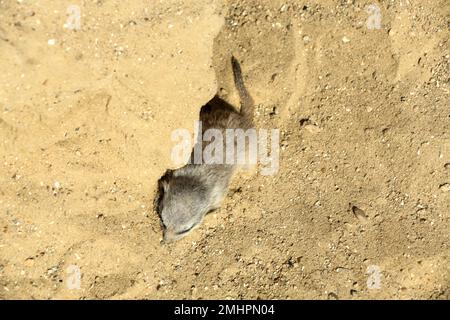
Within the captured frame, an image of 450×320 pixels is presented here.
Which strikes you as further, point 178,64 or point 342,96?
point 342,96

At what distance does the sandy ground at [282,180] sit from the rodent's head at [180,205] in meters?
0.10

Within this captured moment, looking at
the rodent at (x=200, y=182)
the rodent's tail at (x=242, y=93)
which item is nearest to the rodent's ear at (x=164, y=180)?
the rodent at (x=200, y=182)

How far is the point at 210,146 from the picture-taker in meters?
3.06

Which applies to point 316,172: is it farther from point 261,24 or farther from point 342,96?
point 261,24

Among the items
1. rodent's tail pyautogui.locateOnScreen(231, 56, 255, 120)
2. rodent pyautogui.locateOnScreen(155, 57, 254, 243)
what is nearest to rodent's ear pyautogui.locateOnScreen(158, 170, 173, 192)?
rodent pyautogui.locateOnScreen(155, 57, 254, 243)

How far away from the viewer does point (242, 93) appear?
3.01m

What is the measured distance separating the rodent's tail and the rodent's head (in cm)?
58

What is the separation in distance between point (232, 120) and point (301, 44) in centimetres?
69

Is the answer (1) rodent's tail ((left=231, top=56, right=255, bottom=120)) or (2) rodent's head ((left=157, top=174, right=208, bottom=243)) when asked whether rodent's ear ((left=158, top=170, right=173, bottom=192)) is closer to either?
(2) rodent's head ((left=157, top=174, right=208, bottom=243))

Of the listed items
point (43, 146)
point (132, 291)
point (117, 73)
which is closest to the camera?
point (117, 73)

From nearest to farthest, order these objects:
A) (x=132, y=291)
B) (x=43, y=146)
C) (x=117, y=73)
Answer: (x=117, y=73) → (x=43, y=146) → (x=132, y=291)

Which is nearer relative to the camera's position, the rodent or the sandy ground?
the sandy ground

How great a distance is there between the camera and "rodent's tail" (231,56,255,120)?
298 centimetres
